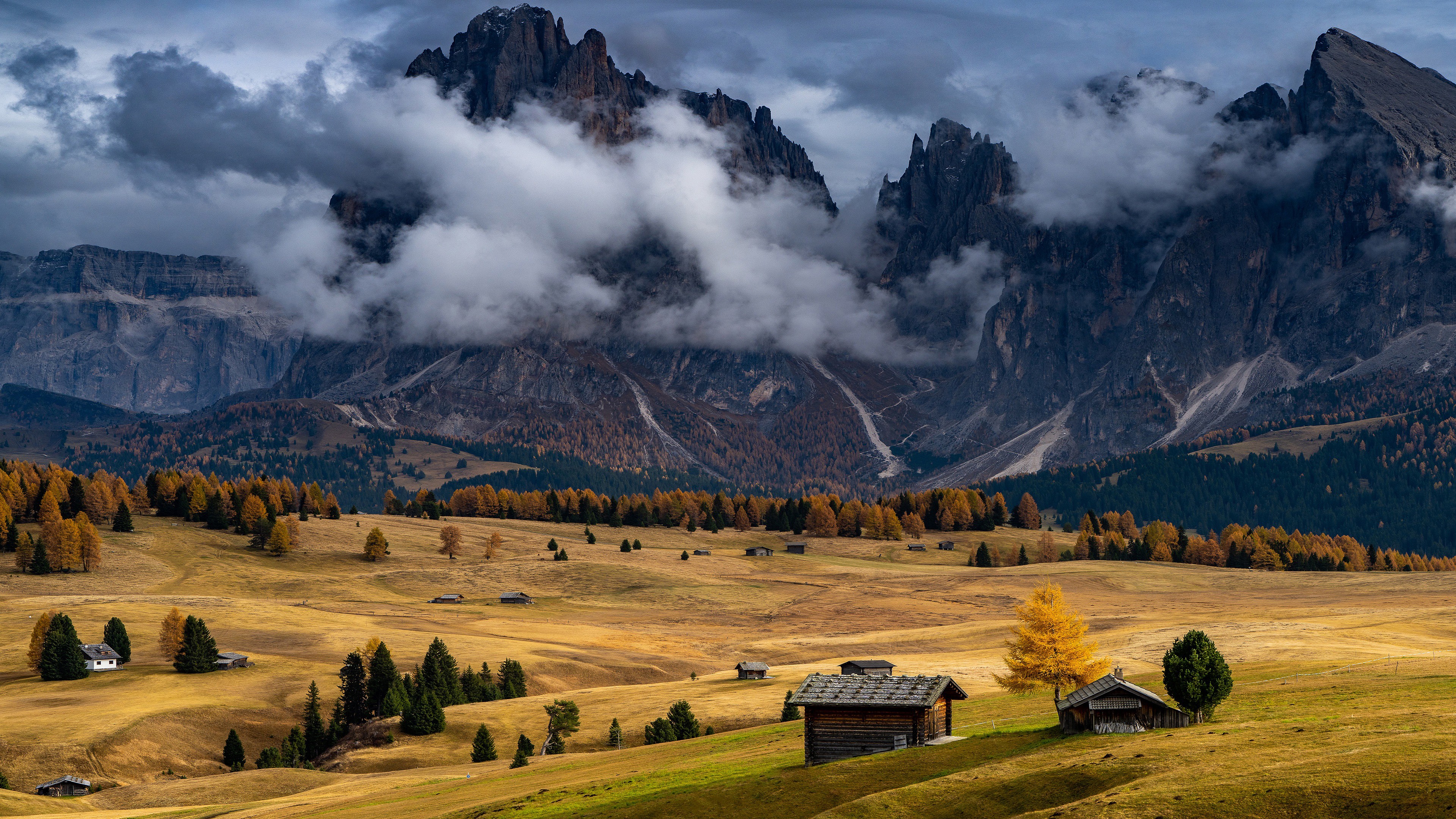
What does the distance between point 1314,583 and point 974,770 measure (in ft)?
526

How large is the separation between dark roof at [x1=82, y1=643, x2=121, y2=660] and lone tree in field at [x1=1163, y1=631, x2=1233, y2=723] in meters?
108

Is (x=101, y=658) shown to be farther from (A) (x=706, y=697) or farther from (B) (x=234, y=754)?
(A) (x=706, y=697)

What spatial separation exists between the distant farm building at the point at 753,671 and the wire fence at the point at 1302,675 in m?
45.5

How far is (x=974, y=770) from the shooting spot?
164 ft

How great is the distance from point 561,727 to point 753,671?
25.6 metres

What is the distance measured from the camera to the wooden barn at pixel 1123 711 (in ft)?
184

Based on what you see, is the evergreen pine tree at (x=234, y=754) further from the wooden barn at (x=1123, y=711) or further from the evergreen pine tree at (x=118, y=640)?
the wooden barn at (x=1123, y=711)

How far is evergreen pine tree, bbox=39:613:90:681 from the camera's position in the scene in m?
120

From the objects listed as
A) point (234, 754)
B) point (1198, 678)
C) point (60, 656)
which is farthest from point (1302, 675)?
point (60, 656)

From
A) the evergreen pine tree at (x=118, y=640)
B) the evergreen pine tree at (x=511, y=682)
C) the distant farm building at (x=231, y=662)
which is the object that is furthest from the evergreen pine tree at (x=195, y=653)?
the evergreen pine tree at (x=511, y=682)

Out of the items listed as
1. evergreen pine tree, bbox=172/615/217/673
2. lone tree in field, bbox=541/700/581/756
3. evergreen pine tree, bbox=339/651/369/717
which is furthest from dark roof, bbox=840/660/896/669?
evergreen pine tree, bbox=172/615/217/673

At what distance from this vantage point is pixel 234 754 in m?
97.8

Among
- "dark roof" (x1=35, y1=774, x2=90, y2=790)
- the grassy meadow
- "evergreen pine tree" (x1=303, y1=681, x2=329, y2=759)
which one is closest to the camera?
the grassy meadow

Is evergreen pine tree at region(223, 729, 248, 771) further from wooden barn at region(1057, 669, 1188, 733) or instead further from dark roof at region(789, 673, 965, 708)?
wooden barn at region(1057, 669, 1188, 733)
